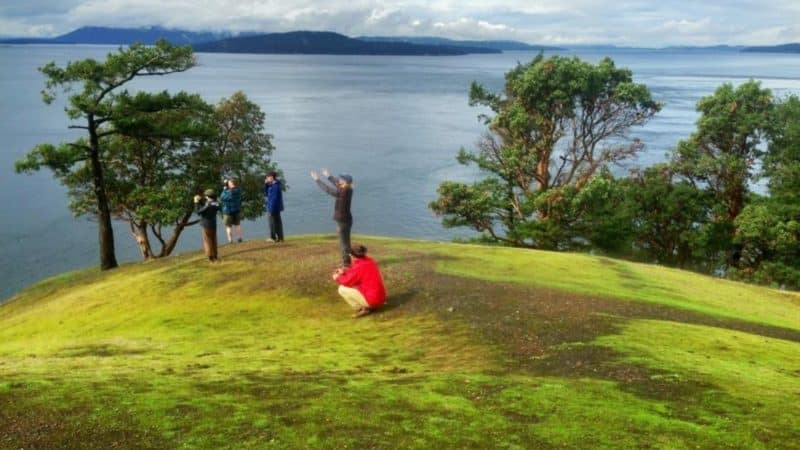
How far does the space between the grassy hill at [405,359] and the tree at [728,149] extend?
886 inches

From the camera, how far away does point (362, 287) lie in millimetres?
20406

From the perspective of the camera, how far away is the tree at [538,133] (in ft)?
162

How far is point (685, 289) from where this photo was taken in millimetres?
27469

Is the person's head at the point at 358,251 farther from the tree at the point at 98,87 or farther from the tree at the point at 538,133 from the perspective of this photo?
the tree at the point at 538,133

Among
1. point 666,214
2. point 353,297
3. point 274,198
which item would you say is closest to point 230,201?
point 274,198

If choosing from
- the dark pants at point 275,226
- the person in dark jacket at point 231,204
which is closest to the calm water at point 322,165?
the person in dark jacket at point 231,204

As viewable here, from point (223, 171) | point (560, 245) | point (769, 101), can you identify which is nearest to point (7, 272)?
point (223, 171)

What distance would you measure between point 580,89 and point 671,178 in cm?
1108

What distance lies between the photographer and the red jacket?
20.3 meters

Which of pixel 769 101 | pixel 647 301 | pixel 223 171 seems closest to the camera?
pixel 647 301

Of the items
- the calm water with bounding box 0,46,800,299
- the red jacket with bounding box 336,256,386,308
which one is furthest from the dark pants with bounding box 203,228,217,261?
the calm water with bounding box 0,46,800,299

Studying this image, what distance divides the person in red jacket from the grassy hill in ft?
1.49

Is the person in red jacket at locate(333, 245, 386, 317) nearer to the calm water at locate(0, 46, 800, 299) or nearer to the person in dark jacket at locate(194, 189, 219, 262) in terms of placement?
the person in dark jacket at locate(194, 189, 219, 262)

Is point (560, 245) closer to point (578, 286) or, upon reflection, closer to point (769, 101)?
point (769, 101)
